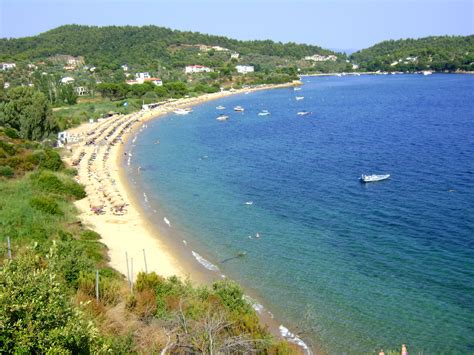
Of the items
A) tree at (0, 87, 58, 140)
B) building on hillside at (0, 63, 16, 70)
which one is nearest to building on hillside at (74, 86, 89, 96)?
building on hillside at (0, 63, 16, 70)

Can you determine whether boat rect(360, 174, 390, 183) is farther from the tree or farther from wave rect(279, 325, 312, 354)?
the tree

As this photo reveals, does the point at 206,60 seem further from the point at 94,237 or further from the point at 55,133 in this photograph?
the point at 94,237

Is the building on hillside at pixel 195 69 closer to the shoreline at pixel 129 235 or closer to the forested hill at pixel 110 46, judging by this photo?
the forested hill at pixel 110 46

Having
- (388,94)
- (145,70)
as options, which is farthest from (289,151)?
(145,70)

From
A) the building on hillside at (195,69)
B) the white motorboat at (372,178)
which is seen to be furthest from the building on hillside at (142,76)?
the white motorboat at (372,178)

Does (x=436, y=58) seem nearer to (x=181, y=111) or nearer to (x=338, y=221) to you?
(x=181, y=111)

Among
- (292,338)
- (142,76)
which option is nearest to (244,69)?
(142,76)
